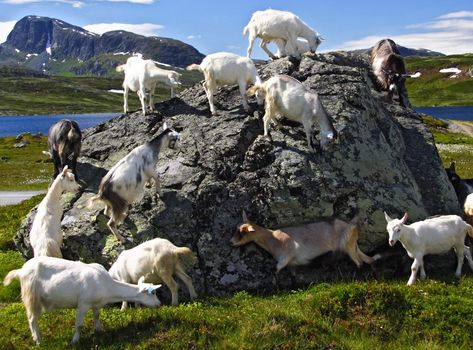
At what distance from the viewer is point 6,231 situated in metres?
18.6

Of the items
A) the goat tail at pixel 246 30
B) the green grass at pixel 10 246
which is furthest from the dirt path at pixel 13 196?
the goat tail at pixel 246 30

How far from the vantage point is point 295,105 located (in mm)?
13508

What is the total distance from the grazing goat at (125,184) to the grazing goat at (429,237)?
550 cm

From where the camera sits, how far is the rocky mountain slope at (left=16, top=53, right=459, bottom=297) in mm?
12438

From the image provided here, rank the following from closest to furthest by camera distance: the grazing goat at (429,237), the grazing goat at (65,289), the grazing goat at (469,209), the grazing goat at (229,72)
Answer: the grazing goat at (65,289) < the grazing goat at (429,237) < the grazing goat at (469,209) < the grazing goat at (229,72)

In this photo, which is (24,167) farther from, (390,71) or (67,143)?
(390,71)

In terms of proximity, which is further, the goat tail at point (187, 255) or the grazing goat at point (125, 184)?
the grazing goat at point (125, 184)

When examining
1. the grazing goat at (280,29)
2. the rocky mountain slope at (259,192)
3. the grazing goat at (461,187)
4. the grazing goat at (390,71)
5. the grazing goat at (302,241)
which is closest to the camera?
the grazing goat at (302,241)

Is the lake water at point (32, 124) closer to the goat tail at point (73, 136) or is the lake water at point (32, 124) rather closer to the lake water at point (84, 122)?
the lake water at point (84, 122)

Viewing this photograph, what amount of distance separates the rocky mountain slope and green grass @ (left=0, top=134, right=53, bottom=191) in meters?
23.7

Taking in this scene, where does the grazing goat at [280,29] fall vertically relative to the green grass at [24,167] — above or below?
above

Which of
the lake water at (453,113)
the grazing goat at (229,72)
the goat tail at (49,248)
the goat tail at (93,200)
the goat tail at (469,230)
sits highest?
the grazing goat at (229,72)

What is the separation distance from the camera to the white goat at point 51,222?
12.2 meters

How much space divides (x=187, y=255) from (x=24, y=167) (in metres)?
40.5
